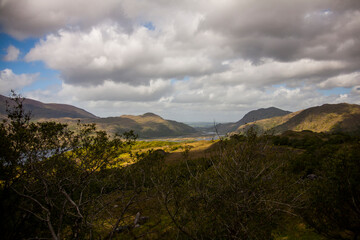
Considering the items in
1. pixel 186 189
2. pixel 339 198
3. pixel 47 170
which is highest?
pixel 47 170

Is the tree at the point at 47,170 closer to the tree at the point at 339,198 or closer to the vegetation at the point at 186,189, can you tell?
the vegetation at the point at 186,189

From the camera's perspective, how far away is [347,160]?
1487 cm

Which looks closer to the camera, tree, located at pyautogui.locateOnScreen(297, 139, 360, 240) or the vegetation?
the vegetation

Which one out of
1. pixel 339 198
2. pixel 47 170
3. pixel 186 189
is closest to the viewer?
pixel 47 170

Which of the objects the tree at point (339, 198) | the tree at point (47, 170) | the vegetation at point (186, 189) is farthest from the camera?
the tree at point (339, 198)

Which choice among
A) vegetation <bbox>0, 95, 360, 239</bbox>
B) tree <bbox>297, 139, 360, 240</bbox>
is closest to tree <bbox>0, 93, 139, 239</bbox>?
vegetation <bbox>0, 95, 360, 239</bbox>

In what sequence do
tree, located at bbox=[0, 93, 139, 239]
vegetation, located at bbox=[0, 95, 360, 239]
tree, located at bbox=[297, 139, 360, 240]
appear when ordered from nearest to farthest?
tree, located at bbox=[0, 93, 139, 239] → vegetation, located at bbox=[0, 95, 360, 239] → tree, located at bbox=[297, 139, 360, 240]

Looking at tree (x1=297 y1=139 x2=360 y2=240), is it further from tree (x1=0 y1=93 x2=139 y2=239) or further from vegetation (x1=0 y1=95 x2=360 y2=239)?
tree (x1=0 y1=93 x2=139 y2=239)

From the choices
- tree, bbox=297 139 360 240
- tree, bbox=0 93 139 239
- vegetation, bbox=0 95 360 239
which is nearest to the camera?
tree, bbox=0 93 139 239

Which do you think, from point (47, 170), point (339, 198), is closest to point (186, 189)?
point (47, 170)

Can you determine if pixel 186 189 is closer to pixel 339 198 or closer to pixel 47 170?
pixel 47 170

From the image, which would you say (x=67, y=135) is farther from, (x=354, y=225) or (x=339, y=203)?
(x=354, y=225)

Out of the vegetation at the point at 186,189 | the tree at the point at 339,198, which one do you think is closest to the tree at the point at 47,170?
the vegetation at the point at 186,189

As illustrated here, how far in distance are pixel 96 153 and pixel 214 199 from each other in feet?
35.5
